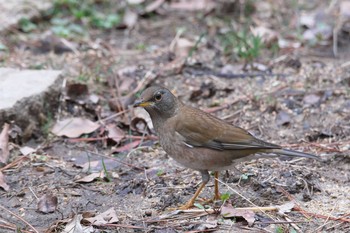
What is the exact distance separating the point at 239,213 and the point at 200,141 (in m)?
0.72

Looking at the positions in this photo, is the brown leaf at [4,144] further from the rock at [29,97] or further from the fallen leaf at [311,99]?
the fallen leaf at [311,99]

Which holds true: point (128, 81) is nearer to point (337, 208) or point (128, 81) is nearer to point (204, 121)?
point (204, 121)

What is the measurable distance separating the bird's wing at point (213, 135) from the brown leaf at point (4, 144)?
170 centimetres

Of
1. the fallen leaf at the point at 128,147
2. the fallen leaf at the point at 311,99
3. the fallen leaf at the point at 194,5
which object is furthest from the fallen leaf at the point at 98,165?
the fallen leaf at the point at 194,5

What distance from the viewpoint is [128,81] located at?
→ 25.4 ft

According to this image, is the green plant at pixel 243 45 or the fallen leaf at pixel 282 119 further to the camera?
the green plant at pixel 243 45

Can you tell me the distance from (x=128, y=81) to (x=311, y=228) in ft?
11.4

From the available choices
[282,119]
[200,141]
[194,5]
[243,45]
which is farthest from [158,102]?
[194,5]

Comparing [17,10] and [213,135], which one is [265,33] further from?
[213,135]

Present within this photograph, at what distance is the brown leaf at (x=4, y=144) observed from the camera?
6055 mm

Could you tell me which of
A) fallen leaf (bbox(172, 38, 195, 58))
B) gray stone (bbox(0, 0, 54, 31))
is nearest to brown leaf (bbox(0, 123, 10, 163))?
fallen leaf (bbox(172, 38, 195, 58))

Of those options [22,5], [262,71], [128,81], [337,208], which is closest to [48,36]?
[22,5]

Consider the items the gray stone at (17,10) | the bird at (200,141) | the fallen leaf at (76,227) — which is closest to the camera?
the fallen leaf at (76,227)

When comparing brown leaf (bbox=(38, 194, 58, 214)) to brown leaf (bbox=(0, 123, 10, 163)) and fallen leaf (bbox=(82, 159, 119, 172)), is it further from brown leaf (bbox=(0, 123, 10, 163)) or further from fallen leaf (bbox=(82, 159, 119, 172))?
brown leaf (bbox=(0, 123, 10, 163))
